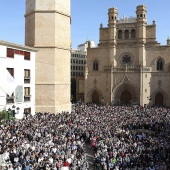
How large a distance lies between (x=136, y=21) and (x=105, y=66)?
897 centimetres

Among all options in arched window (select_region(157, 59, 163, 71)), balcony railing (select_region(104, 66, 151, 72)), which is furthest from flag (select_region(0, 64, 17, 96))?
arched window (select_region(157, 59, 163, 71))

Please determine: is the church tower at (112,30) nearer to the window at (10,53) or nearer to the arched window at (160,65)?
the arched window at (160,65)

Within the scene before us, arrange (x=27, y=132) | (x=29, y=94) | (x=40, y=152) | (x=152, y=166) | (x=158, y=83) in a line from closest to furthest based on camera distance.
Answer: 1. (x=152, y=166)
2. (x=40, y=152)
3. (x=27, y=132)
4. (x=29, y=94)
5. (x=158, y=83)

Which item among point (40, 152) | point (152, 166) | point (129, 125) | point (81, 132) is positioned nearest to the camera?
point (152, 166)

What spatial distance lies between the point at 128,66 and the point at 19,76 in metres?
23.2

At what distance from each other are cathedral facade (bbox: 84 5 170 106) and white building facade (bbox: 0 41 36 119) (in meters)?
19.5

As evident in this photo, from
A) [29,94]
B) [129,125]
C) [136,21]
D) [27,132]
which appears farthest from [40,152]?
[136,21]

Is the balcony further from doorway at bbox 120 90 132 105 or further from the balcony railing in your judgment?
doorway at bbox 120 90 132 105

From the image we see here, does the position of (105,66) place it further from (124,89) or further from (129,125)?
(129,125)

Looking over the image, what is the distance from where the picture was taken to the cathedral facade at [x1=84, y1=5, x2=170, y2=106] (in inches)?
1718

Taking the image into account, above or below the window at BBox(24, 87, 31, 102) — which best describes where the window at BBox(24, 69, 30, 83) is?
above

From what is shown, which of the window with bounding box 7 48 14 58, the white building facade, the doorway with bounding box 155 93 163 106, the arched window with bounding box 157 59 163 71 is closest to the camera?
the white building facade

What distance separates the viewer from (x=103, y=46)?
46.1 m

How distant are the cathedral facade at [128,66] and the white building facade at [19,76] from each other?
19545mm
